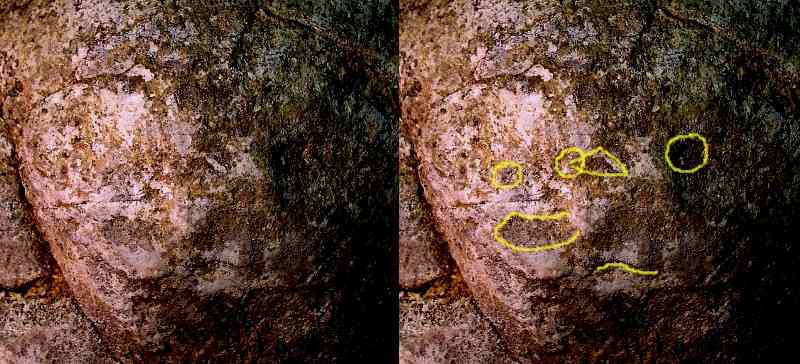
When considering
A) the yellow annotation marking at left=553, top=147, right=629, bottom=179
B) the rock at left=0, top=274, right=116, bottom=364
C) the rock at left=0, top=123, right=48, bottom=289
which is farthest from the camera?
the rock at left=0, top=274, right=116, bottom=364

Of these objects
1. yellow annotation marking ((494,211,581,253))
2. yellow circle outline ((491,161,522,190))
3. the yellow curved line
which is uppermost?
yellow circle outline ((491,161,522,190))

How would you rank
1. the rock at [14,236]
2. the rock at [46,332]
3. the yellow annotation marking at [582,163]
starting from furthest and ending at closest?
the rock at [46,332]
the rock at [14,236]
the yellow annotation marking at [582,163]

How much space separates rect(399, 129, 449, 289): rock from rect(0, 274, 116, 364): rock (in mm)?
738

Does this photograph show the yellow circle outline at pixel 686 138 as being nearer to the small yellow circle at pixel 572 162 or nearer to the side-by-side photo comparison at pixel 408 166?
the side-by-side photo comparison at pixel 408 166

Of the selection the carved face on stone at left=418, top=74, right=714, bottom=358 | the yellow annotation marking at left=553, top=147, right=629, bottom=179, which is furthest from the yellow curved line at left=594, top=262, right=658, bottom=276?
the yellow annotation marking at left=553, top=147, right=629, bottom=179

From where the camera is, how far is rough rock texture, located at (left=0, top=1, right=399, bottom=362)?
1.47 m

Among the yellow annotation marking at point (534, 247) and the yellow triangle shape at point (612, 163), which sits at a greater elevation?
the yellow triangle shape at point (612, 163)

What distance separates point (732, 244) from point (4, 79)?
5.21 ft

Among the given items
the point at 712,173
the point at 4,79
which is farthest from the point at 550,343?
the point at 4,79

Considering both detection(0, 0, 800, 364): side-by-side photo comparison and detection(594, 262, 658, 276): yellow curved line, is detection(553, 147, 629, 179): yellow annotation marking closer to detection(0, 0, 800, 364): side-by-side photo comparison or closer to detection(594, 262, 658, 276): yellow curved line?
detection(0, 0, 800, 364): side-by-side photo comparison

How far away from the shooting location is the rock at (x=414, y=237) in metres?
1.63

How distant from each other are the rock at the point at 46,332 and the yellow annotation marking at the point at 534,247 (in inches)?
37.8

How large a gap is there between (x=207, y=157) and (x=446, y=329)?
0.69 m

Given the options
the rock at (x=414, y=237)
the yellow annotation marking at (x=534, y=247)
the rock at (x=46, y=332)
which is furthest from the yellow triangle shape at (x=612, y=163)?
the rock at (x=46, y=332)
